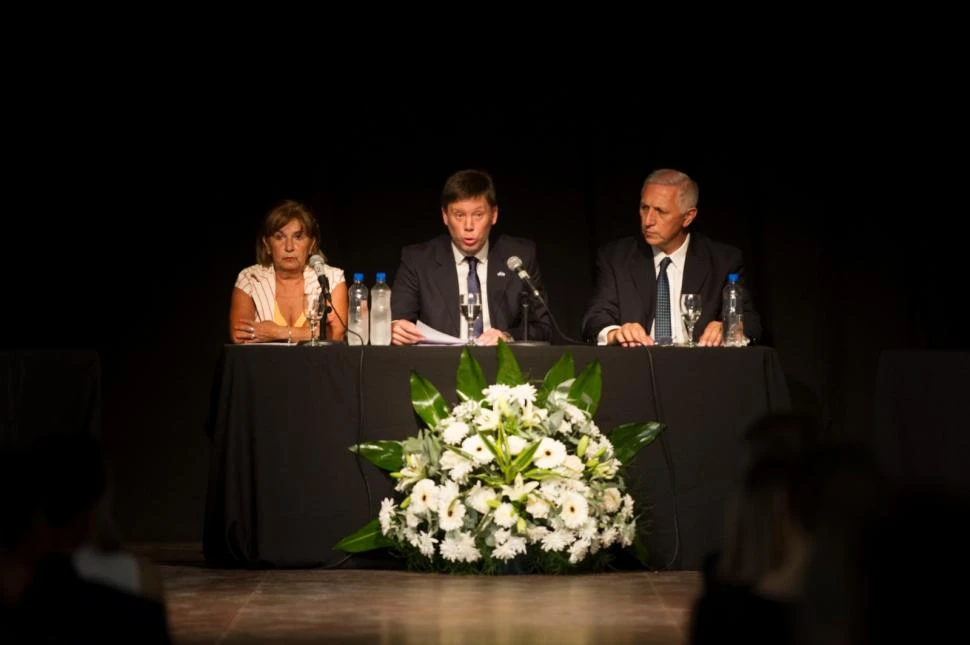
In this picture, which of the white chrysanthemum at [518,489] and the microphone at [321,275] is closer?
the white chrysanthemum at [518,489]

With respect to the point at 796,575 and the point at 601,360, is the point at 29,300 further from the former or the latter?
the point at 796,575

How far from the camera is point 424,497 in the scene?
4.50m

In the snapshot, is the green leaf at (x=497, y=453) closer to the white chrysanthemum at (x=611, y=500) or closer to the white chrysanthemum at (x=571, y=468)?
the white chrysanthemum at (x=571, y=468)

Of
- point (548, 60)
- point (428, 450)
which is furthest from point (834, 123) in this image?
point (428, 450)

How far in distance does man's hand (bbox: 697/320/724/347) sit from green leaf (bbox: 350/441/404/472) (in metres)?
1.08

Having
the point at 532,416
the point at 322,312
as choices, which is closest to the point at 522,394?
the point at 532,416

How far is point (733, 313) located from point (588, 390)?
0.70m

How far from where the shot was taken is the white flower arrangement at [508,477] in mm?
4488

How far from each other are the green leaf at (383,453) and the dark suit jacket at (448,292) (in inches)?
34.3

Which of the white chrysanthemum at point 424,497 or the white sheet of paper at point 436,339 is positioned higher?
the white sheet of paper at point 436,339

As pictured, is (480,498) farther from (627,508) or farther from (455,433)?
(627,508)

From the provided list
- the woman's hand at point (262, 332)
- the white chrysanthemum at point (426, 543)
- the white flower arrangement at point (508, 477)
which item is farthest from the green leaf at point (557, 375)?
the woman's hand at point (262, 332)

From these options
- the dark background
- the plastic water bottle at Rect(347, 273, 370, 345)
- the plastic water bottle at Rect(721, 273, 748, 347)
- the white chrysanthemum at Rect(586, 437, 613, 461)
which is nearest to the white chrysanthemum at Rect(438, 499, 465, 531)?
the white chrysanthemum at Rect(586, 437, 613, 461)

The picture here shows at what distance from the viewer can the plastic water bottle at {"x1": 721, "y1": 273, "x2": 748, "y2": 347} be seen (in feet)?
16.4
